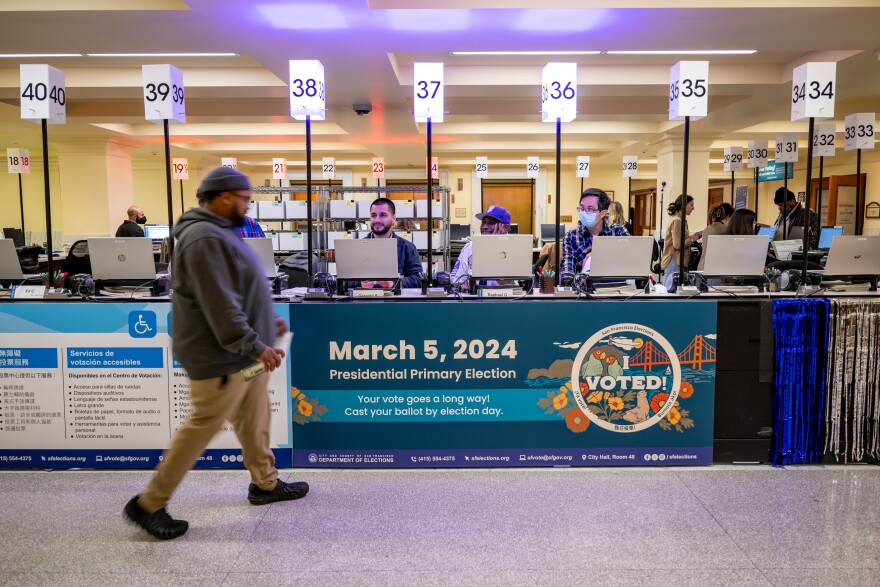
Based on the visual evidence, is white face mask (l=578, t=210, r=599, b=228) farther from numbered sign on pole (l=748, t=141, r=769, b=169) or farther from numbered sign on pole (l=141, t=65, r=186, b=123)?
numbered sign on pole (l=748, t=141, r=769, b=169)

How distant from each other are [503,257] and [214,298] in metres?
1.66

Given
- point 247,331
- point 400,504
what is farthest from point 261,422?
point 400,504

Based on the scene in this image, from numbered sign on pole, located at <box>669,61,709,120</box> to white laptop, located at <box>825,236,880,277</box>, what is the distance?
1.13 meters

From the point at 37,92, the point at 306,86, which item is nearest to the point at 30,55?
the point at 37,92

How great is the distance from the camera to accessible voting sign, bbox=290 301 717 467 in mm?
3201

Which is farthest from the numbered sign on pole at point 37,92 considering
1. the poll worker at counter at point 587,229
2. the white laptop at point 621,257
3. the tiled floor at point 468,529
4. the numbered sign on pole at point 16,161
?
the numbered sign on pole at point 16,161

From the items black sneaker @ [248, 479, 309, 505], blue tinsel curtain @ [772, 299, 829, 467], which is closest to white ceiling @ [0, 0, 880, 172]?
blue tinsel curtain @ [772, 299, 829, 467]

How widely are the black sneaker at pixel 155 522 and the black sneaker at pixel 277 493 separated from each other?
36 cm

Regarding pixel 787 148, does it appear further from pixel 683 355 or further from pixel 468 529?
pixel 468 529

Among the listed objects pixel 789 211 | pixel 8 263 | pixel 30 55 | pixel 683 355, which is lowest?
pixel 683 355

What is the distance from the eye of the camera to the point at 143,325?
3150 millimetres

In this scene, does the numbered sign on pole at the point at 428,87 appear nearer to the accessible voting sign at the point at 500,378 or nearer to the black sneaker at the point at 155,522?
the accessible voting sign at the point at 500,378

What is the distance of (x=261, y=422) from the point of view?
2.77m

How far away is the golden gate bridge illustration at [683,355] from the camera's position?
3.20 metres
